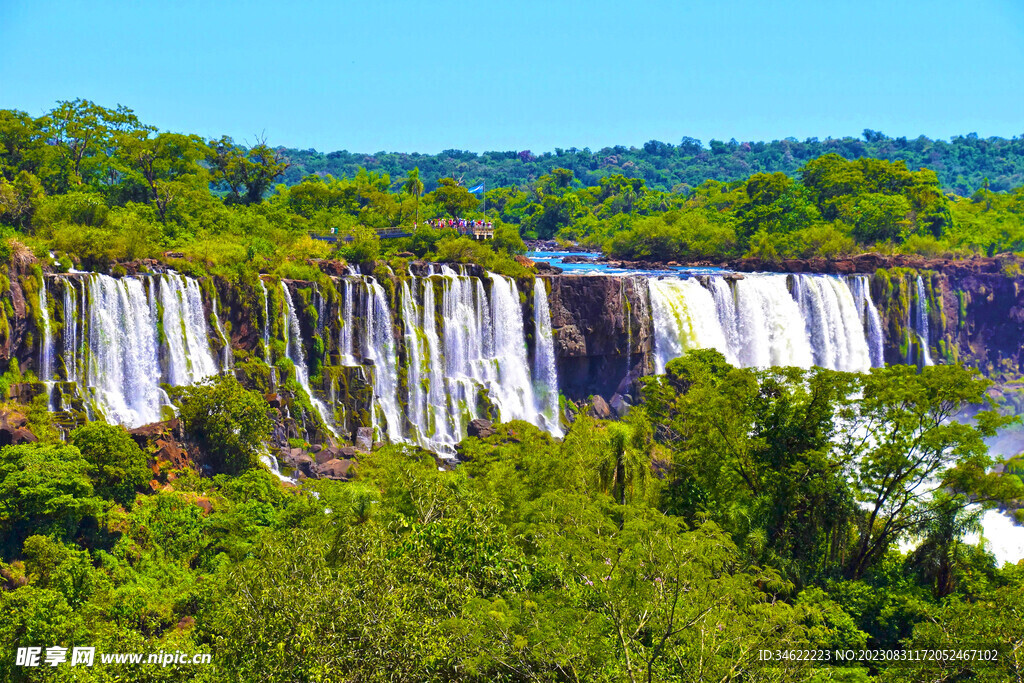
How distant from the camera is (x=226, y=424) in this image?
33656 millimetres

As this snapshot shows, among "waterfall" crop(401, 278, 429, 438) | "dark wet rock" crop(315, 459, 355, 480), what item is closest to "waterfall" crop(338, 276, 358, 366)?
"waterfall" crop(401, 278, 429, 438)

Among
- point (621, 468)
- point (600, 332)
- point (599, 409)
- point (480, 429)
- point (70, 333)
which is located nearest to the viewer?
point (621, 468)

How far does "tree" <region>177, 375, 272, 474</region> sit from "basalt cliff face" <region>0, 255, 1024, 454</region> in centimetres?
201

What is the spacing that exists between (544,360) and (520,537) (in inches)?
1149

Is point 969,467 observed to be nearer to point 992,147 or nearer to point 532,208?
point 532,208

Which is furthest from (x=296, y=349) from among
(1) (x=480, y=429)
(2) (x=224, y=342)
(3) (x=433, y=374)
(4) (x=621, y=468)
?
(4) (x=621, y=468)

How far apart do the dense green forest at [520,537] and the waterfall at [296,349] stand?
6.85 feet

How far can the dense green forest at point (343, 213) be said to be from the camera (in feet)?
145

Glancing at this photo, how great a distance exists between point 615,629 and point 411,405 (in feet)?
92.4

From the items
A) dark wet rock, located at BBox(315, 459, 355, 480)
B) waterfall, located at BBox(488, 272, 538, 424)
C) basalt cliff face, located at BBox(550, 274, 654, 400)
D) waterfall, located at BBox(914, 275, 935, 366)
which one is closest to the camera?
dark wet rock, located at BBox(315, 459, 355, 480)

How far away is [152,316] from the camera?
1422 inches

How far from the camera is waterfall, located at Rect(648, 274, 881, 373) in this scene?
50469 millimetres

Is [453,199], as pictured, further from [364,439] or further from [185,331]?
[185,331]

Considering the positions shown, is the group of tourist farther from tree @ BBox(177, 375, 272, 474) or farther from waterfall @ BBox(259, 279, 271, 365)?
tree @ BBox(177, 375, 272, 474)
